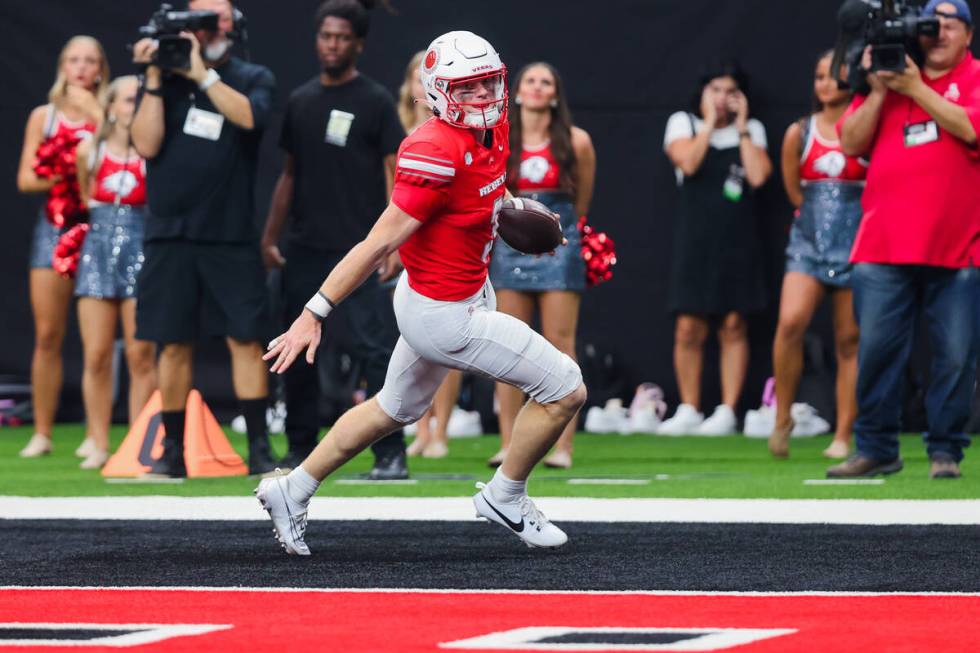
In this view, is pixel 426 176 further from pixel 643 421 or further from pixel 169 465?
pixel 643 421

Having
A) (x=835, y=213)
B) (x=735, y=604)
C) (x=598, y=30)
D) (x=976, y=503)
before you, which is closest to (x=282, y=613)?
(x=735, y=604)

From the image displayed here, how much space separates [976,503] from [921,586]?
2470 millimetres

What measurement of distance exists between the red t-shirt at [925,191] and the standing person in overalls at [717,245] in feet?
13.7

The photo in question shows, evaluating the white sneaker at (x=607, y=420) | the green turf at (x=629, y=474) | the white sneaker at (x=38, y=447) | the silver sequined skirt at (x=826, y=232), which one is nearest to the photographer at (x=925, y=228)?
the green turf at (x=629, y=474)

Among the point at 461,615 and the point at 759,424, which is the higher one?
the point at 461,615

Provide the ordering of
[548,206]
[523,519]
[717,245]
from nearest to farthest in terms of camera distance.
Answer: [523,519], [548,206], [717,245]

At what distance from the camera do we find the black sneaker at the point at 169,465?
9.03 m

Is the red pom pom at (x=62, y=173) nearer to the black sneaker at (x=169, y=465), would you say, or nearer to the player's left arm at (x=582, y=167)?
the black sneaker at (x=169, y=465)

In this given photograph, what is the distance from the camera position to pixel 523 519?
600cm

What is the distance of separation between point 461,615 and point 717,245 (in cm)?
864

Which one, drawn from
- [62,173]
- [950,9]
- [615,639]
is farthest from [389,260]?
[615,639]

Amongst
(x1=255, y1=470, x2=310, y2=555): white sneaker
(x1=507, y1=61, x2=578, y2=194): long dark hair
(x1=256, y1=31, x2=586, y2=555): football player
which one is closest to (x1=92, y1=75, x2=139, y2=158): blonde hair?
(x1=507, y1=61, x2=578, y2=194): long dark hair

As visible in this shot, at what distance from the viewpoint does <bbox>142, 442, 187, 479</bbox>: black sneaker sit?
903 centimetres

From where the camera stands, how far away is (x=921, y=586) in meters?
4.88
